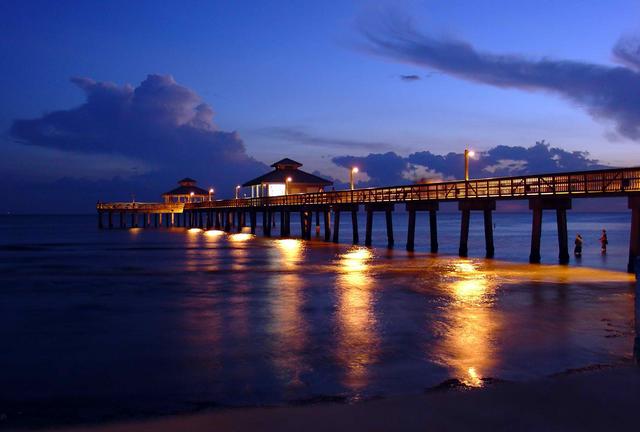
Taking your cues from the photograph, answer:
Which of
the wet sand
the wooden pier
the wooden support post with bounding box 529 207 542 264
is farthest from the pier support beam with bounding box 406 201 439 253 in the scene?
the wet sand

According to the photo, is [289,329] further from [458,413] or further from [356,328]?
[458,413]

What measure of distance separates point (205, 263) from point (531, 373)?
2316 cm

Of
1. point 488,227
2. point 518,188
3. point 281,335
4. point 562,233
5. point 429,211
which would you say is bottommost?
point 281,335

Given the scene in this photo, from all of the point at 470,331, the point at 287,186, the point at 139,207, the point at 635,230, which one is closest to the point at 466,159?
the point at 635,230

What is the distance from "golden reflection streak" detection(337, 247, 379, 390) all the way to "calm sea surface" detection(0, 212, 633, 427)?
4cm

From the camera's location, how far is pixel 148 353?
35.4 ft

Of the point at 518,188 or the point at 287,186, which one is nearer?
the point at 518,188

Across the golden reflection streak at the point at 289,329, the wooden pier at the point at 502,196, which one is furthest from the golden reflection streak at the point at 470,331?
the wooden pier at the point at 502,196

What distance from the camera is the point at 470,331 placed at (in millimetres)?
12406

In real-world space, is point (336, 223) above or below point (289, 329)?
above

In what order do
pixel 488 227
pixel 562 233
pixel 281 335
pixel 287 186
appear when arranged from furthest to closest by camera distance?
pixel 287 186 < pixel 488 227 < pixel 562 233 < pixel 281 335

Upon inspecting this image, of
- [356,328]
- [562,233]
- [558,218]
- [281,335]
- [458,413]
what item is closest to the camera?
[458,413]

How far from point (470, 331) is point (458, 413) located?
528cm

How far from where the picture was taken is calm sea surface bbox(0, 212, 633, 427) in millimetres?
8523
